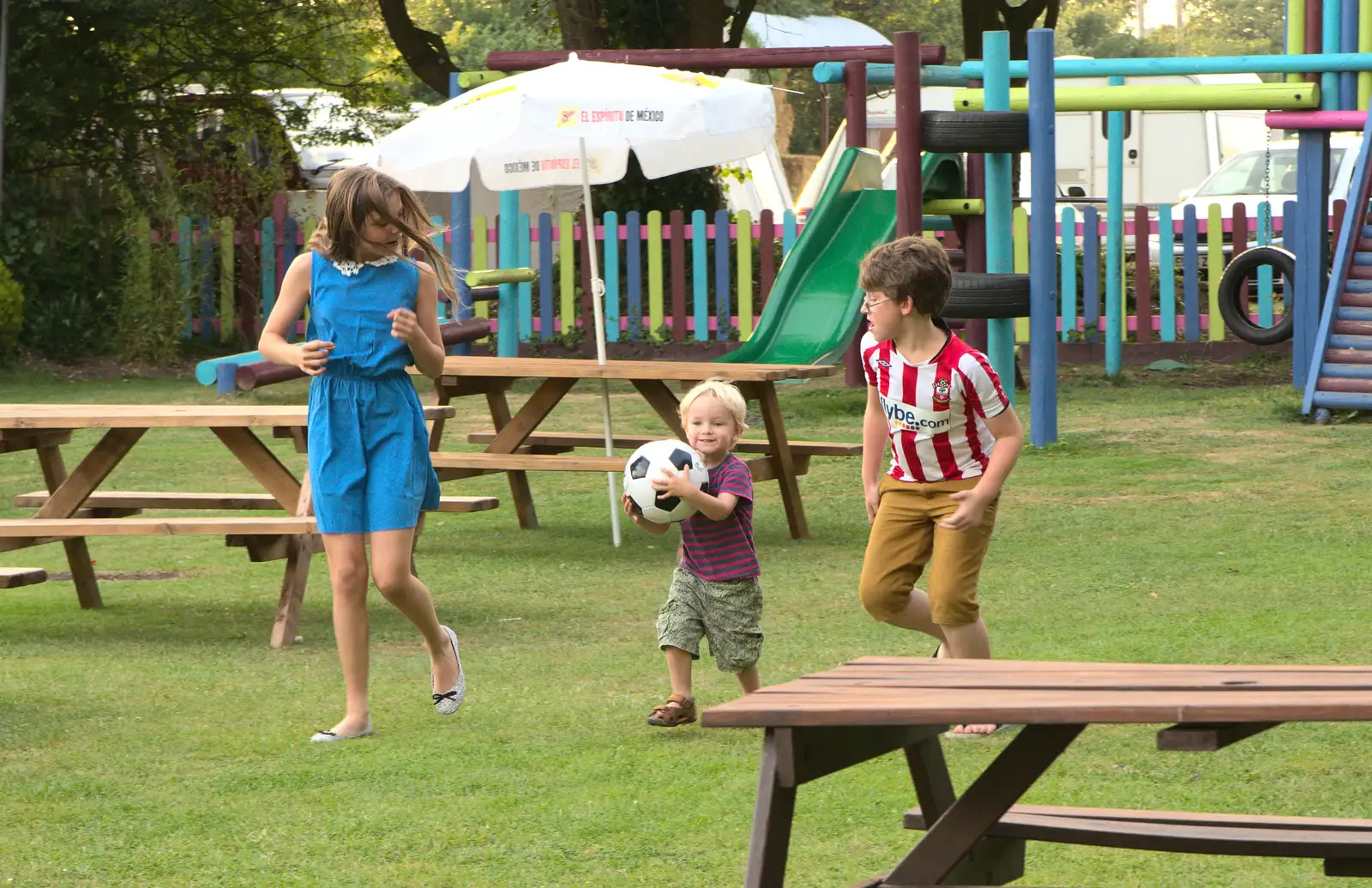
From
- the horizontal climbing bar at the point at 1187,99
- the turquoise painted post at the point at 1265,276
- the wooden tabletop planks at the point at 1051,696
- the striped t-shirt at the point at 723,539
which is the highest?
the horizontal climbing bar at the point at 1187,99

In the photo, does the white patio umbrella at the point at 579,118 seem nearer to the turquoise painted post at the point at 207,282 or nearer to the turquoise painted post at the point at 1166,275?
the turquoise painted post at the point at 1166,275

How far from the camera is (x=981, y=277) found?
11.2 m

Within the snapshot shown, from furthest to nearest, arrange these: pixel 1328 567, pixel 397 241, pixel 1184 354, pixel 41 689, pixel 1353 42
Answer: pixel 1184 354 → pixel 1353 42 → pixel 1328 567 → pixel 41 689 → pixel 397 241

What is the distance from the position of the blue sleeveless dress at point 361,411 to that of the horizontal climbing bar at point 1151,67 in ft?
28.8

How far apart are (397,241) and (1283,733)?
8.91 ft

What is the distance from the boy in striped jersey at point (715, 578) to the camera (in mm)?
5258

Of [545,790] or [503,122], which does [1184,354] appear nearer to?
[503,122]

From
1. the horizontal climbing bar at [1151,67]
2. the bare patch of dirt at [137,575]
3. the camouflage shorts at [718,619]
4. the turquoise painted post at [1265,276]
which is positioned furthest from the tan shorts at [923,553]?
the turquoise painted post at [1265,276]

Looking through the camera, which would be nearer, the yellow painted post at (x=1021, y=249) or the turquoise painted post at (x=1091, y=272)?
the turquoise painted post at (x=1091, y=272)

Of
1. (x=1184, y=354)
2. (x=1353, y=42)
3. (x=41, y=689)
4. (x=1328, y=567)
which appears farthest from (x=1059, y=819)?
(x=1184, y=354)

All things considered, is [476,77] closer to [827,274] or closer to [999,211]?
[827,274]

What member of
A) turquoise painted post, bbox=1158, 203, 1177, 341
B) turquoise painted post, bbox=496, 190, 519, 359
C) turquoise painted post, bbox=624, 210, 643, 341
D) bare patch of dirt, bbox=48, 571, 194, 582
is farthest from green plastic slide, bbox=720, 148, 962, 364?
turquoise painted post, bbox=624, 210, 643, 341

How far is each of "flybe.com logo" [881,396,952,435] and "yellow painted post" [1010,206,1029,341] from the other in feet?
41.5

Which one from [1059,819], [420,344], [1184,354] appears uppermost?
[420,344]
